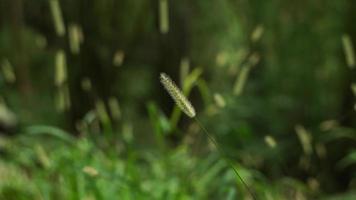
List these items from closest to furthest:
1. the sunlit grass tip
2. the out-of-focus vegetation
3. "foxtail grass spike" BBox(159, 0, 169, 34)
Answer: the sunlit grass tip → "foxtail grass spike" BBox(159, 0, 169, 34) → the out-of-focus vegetation

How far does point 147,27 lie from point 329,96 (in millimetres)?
1010

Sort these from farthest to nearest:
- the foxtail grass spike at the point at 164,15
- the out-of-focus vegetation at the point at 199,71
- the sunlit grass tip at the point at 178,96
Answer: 1. the out-of-focus vegetation at the point at 199,71
2. the foxtail grass spike at the point at 164,15
3. the sunlit grass tip at the point at 178,96

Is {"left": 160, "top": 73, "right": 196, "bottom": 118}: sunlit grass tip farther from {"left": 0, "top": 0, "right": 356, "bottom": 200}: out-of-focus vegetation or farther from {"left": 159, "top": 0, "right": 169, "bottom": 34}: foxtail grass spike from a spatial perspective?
{"left": 0, "top": 0, "right": 356, "bottom": 200}: out-of-focus vegetation

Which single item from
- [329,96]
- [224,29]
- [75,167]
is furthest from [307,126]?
[75,167]

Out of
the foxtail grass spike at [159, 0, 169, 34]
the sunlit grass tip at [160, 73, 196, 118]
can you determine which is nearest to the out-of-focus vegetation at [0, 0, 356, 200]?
the foxtail grass spike at [159, 0, 169, 34]

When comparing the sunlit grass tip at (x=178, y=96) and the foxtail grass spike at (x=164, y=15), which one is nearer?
the sunlit grass tip at (x=178, y=96)

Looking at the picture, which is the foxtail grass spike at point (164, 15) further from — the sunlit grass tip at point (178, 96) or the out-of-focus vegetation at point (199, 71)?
the sunlit grass tip at point (178, 96)

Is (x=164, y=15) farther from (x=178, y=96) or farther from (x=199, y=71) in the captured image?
(x=178, y=96)

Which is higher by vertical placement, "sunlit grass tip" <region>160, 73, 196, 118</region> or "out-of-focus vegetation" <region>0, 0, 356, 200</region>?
"out-of-focus vegetation" <region>0, 0, 356, 200</region>

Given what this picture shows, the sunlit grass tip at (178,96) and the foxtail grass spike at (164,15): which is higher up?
the foxtail grass spike at (164,15)

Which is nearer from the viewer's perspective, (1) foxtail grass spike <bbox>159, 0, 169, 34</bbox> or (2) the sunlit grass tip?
(2) the sunlit grass tip

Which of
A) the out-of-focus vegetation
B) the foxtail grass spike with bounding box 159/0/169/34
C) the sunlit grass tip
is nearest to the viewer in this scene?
the sunlit grass tip

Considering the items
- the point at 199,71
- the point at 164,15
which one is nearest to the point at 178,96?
the point at 164,15

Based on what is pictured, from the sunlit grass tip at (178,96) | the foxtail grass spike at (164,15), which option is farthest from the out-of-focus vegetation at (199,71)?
the sunlit grass tip at (178,96)
